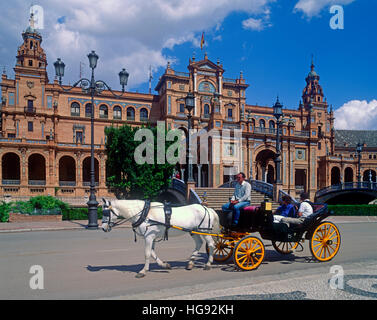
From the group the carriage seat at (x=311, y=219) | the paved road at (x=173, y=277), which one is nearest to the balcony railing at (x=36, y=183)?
the paved road at (x=173, y=277)

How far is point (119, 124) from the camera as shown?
161 ft

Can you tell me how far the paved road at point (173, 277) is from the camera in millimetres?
5312

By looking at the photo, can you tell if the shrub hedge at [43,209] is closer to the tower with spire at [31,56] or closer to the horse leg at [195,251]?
the horse leg at [195,251]

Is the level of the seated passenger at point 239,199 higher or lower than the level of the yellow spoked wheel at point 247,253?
higher

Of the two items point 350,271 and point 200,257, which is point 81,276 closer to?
point 200,257

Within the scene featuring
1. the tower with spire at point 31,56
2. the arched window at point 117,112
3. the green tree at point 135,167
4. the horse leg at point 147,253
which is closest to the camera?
the horse leg at point 147,253

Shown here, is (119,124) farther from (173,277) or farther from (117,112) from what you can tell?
(173,277)

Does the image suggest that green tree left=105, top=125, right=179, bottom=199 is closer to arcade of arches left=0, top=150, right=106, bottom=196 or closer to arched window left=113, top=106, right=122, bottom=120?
arcade of arches left=0, top=150, right=106, bottom=196

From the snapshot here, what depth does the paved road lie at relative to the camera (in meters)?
5.31

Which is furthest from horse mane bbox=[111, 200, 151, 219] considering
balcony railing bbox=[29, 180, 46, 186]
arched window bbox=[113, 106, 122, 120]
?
arched window bbox=[113, 106, 122, 120]

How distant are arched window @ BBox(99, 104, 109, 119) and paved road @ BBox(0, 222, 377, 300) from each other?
41.1 meters

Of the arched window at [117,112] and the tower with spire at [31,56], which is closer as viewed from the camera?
the tower with spire at [31,56]

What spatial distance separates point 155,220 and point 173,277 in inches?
49.9

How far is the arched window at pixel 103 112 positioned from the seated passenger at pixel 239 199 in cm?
4439
